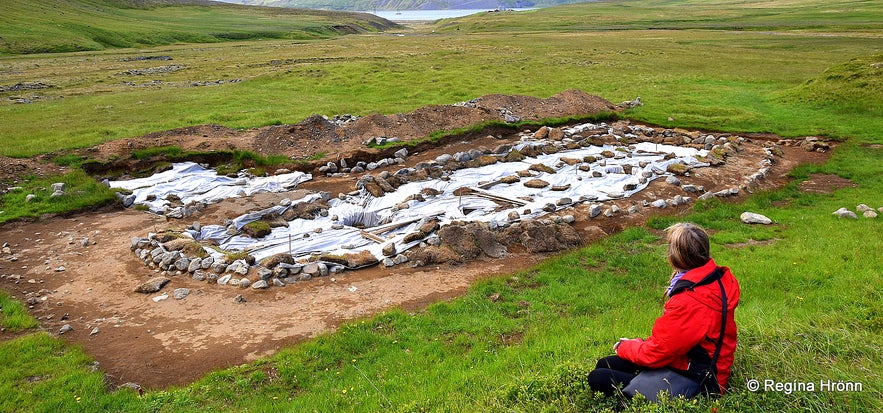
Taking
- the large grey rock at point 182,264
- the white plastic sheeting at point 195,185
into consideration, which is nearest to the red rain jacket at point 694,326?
the large grey rock at point 182,264

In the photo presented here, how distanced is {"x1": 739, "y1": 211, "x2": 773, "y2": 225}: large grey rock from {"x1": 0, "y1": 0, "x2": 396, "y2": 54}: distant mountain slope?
79.2m

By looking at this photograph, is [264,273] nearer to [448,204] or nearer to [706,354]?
[448,204]

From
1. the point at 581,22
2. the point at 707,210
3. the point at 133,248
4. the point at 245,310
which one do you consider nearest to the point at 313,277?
the point at 245,310

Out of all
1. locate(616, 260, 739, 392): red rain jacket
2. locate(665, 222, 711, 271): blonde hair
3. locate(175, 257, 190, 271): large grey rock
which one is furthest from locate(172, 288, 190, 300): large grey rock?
locate(665, 222, 711, 271): blonde hair

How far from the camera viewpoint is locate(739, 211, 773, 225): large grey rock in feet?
46.1

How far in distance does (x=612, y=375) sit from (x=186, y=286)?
9.57 metres

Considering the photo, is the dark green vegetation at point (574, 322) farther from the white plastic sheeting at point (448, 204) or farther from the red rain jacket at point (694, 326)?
the white plastic sheeting at point (448, 204)

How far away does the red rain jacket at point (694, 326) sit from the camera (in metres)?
4.88

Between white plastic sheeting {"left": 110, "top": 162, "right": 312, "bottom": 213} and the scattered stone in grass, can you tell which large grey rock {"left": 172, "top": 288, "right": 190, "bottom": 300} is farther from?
the scattered stone in grass

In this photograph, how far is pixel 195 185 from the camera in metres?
17.9

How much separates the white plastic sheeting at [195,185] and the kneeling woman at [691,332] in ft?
49.1

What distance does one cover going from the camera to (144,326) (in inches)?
385

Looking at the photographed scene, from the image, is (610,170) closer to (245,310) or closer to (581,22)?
(245,310)

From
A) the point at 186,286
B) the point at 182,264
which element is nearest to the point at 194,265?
the point at 182,264
